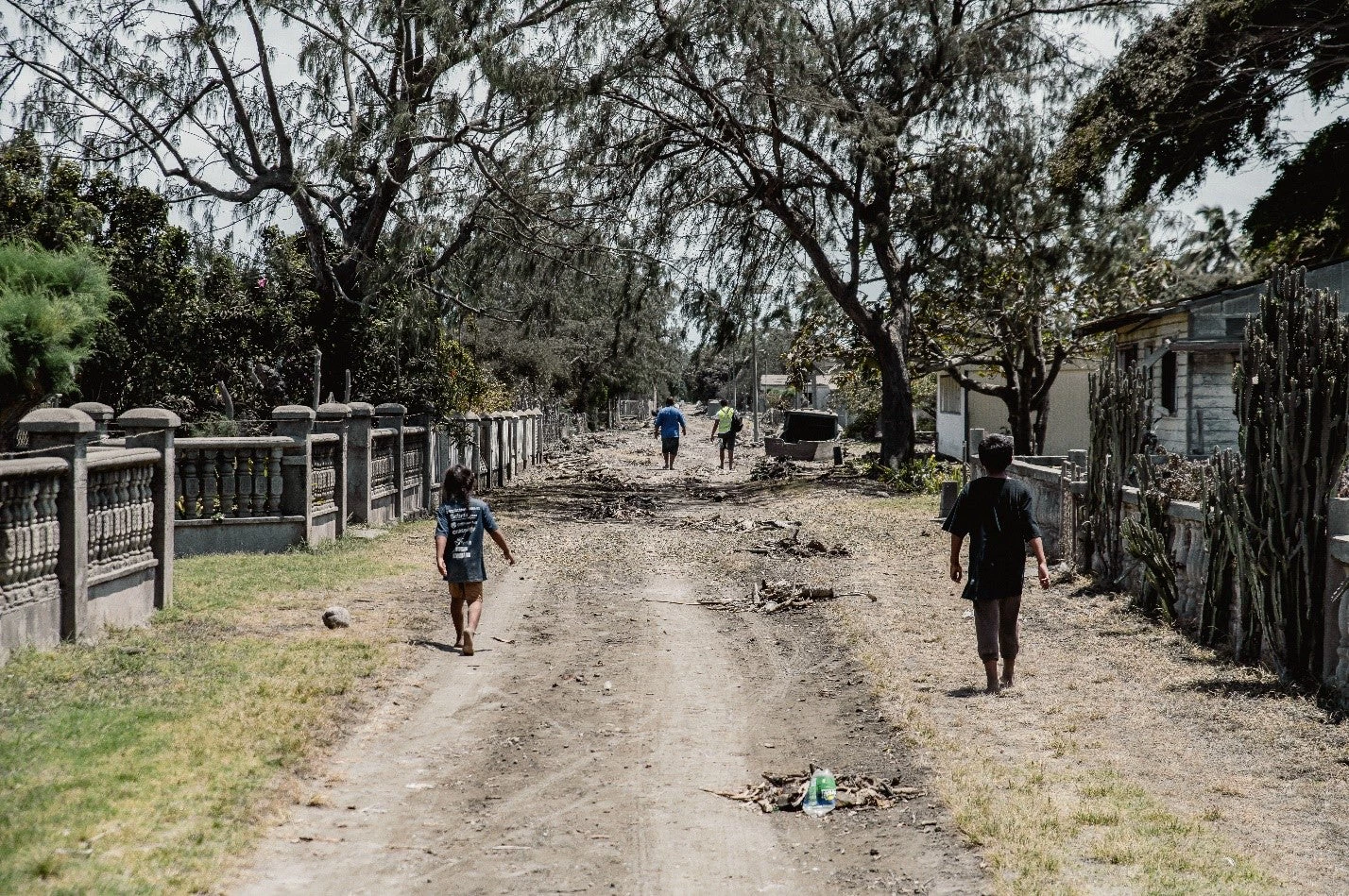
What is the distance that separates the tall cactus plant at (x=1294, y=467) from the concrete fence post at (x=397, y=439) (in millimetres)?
13617

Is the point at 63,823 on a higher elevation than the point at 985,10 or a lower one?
lower

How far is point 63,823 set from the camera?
16.9 ft

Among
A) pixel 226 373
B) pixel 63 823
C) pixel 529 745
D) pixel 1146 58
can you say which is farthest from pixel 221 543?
pixel 1146 58

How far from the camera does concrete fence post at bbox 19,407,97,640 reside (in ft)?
29.2

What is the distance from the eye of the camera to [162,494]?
10820 millimetres

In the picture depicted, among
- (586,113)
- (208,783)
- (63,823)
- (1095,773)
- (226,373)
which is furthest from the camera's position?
(586,113)

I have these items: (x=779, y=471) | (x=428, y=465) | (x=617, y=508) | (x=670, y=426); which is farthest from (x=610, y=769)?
(x=779, y=471)

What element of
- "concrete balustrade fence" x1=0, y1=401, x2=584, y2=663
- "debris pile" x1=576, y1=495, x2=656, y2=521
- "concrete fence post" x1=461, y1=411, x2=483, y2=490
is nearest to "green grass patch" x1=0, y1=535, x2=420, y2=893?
"concrete balustrade fence" x1=0, y1=401, x2=584, y2=663

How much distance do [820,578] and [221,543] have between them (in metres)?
6.98

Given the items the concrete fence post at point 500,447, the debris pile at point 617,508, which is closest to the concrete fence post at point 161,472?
the debris pile at point 617,508

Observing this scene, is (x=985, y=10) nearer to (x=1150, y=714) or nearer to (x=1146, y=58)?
(x=1146, y=58)

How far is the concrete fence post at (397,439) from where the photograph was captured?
1955 cm

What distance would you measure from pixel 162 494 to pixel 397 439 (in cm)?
881

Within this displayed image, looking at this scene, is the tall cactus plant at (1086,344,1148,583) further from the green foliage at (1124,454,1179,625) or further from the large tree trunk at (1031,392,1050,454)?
the large tree trunk at (1031,392,1050,454)
